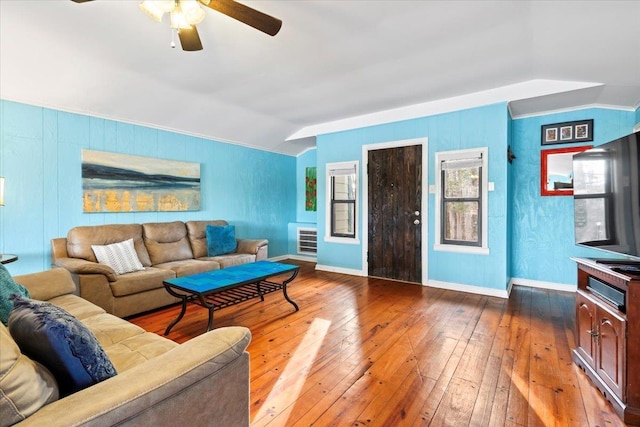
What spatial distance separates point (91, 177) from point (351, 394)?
3838 millimetres

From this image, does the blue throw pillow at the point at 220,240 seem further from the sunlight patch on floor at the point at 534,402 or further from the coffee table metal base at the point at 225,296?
the sunlight patch on floor at the point at 534,402

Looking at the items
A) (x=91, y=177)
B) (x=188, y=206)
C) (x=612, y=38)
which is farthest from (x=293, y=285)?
(x=612, y=38)

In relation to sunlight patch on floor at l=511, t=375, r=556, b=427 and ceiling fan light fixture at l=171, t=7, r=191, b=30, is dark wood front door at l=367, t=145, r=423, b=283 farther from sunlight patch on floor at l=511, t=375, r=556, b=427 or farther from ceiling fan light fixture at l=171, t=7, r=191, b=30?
ceiling fan light fixture at l=171, t=7, r=191, b=30

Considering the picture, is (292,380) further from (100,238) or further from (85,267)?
(100,238)

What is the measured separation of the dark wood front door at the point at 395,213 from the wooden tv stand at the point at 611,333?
7.59 ft

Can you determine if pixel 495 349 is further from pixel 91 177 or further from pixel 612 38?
pixel 91 177

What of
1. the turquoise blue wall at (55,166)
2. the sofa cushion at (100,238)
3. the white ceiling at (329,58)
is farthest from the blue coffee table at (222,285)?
the white ceiling at (329,58)

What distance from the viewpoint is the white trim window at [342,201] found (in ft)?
16.8

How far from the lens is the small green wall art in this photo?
657 centimetres

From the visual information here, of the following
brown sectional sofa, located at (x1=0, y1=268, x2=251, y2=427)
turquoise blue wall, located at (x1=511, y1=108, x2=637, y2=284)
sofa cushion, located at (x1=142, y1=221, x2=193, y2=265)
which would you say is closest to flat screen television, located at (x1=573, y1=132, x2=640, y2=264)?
turquoise blue wall, located at (x1=511, y1=108, x2=637, y2=284)

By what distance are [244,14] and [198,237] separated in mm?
3334

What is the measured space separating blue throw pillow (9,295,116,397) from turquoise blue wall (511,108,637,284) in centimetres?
Answer: 491

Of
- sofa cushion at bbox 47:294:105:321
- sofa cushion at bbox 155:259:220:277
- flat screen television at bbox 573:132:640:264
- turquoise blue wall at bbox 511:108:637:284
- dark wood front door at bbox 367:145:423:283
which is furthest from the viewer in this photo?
dark wood front door at bbox 367:145:423:283

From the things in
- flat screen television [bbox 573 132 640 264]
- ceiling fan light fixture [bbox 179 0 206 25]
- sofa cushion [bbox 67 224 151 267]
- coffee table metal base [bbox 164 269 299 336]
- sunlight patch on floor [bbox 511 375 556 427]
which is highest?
ceiling fan light fixture [bbox 179 0 206 25]
